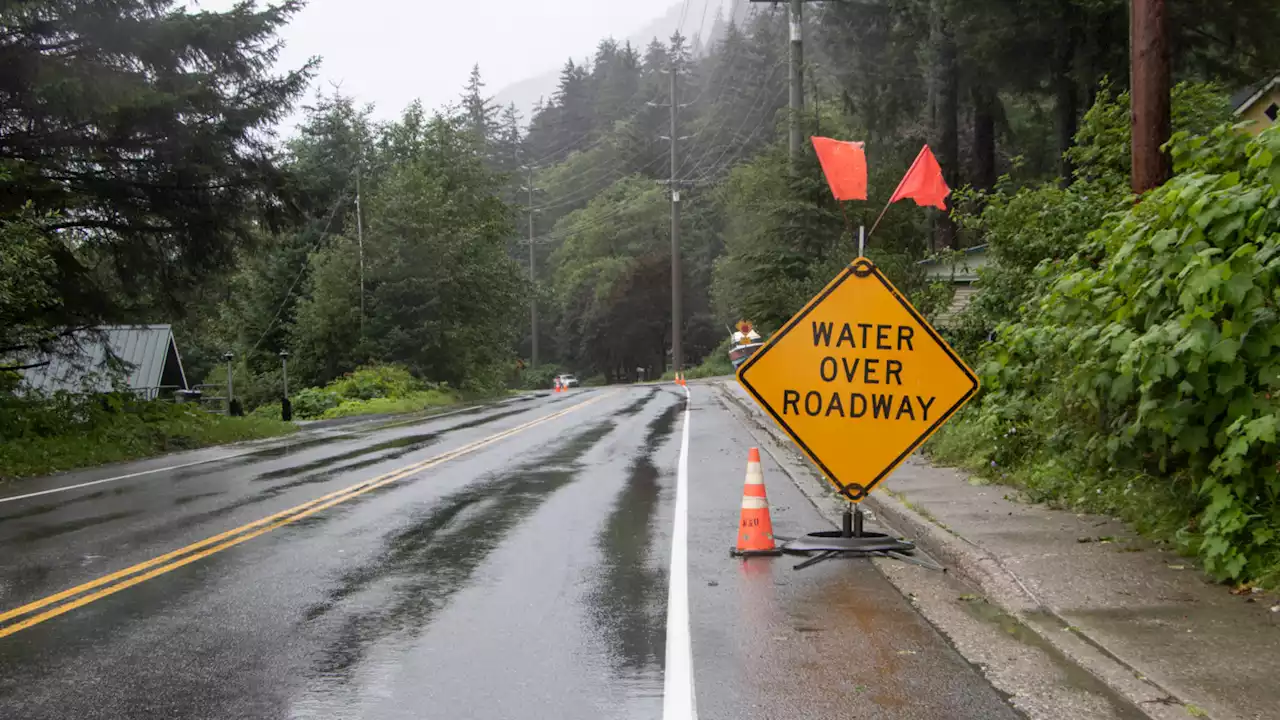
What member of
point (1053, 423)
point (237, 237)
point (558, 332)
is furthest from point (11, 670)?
point (558, 332)

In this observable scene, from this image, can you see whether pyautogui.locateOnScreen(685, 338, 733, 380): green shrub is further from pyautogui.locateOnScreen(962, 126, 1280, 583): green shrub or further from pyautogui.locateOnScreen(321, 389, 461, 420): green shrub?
pyautogui.locateOnScreen(962, 126, 1280, 583): green shrub

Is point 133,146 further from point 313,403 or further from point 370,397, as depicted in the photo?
point 370,397

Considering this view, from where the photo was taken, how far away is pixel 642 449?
1744 centimetres

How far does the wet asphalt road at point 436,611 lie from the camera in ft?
16.6

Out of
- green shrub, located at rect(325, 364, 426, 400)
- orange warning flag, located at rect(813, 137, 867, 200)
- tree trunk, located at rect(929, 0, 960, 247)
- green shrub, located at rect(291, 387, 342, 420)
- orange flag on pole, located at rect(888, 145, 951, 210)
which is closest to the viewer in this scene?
orange flag on pole, located at rect(888, 145, 951, 210)

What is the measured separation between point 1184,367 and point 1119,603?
1.59m

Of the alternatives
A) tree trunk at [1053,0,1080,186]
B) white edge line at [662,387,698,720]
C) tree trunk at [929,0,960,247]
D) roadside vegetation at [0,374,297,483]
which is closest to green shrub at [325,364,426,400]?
roadside vegetation at [0,374,297,483]

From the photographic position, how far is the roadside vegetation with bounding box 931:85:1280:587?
640cm

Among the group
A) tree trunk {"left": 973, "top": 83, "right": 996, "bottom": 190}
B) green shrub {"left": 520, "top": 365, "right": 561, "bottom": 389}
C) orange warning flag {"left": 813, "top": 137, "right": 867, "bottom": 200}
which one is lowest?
green shrub {"left": 520, "top": 365, "right": 561, "bottom": 389}

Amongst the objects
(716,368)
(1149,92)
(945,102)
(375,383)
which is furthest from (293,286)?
(1149,92)

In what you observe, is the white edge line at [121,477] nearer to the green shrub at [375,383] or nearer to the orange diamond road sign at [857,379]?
the orange diamond road sign at [857,379]

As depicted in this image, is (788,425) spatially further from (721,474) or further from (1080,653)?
(721,474)

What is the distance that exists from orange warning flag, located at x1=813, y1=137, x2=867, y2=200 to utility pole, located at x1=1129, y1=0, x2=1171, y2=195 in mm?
12747

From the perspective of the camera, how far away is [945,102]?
30984 millimetres
